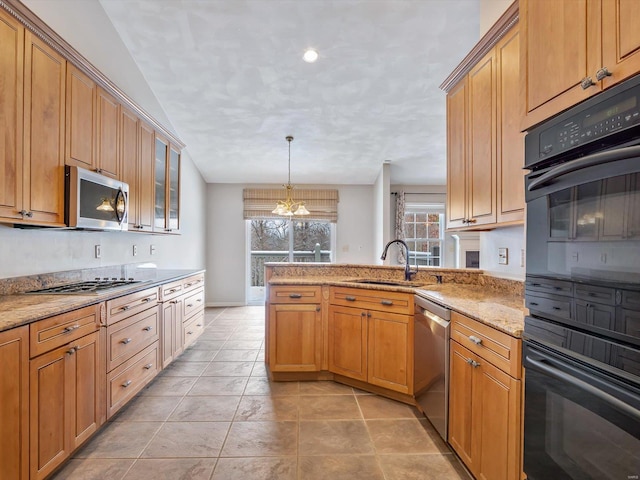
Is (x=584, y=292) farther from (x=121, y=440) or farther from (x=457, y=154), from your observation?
(x=121, y=440)

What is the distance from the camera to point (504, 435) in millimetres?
1319

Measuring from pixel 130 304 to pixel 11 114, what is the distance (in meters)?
1.31

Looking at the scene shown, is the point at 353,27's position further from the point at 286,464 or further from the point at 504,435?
the point at 286,464

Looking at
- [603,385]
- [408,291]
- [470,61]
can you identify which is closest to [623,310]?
[603,385]

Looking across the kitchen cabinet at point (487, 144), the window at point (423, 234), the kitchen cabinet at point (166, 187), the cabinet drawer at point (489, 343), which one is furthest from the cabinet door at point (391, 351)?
the window at point (423, 234)

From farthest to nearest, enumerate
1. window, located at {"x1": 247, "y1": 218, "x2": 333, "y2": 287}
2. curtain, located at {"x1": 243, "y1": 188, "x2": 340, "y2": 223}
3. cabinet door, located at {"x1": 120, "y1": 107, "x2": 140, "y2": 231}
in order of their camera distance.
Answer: window, located at {"x1": 247, "y1": 218, "x2": 333, "y2": 287}, curtain, located at {"x1": 243, "y1": 188, "x2": 340, "y2": 223}, cabinet door, located at {"x1": 120, "y1": 107, "x2": 140, "y2": 231}

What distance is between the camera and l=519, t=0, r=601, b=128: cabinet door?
3.29ft

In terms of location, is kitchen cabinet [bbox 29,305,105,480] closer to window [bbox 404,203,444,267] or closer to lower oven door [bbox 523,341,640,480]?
lower oven door [bbox 523,341,640,480]

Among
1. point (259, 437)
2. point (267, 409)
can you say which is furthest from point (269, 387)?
point (259, 437)

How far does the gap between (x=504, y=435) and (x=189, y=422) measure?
191 cm

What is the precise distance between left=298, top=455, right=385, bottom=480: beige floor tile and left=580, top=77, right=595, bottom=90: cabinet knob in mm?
1901

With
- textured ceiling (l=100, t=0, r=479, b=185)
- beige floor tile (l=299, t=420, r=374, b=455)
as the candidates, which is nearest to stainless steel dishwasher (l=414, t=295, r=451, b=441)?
beige floor tile (l=299, t=420, r=374, b=455)

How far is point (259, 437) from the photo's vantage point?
2033 millimetres

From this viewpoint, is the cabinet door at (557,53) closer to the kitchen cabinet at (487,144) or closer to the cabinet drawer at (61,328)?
the kitchen cabinet at (487,144)
